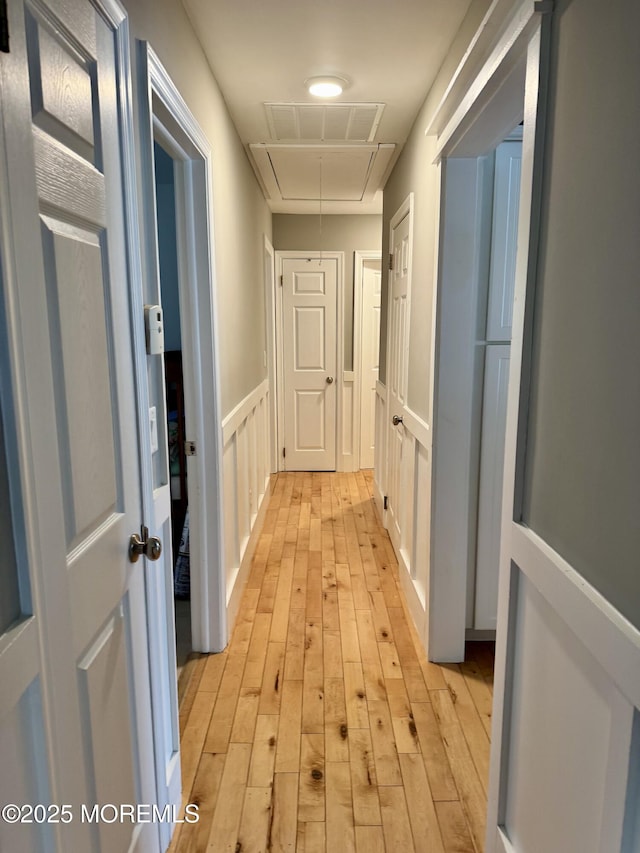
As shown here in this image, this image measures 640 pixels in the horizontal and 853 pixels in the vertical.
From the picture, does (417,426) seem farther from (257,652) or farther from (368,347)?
(368,347)

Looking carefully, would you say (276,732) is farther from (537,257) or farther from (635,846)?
(537,257)

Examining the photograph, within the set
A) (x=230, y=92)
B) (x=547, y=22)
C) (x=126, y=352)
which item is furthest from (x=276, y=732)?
(x=230, y=92)

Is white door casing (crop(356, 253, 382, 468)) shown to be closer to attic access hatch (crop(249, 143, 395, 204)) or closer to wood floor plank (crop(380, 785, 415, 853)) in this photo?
attic access hatch (crop(249, 143, 395, 204))

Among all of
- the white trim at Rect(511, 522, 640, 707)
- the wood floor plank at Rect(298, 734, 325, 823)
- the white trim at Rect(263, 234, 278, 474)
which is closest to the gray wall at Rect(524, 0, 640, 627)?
the white trim at Rect(511, 522, 640, 707)

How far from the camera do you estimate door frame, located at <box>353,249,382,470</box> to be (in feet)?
16.6

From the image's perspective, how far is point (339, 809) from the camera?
5.24ft

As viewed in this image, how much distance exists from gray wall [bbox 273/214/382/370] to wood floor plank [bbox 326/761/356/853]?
165 inches

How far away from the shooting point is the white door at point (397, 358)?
2928 millimetres

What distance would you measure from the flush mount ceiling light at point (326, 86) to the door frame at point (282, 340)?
8.66 ft

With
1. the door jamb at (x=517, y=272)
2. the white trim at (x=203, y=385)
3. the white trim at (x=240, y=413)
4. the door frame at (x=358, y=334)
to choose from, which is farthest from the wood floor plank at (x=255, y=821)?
the door frame at (x=358, y=334)

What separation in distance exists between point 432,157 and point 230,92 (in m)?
0.94

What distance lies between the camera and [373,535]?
12.3 feet

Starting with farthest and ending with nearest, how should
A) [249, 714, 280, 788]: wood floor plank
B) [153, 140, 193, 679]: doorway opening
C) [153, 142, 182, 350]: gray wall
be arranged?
[153, 142, 182, 350]: gray wall < [153, 140, 193, 679]: doorway opening < [249, 714, 280, 788]: wood floor plank

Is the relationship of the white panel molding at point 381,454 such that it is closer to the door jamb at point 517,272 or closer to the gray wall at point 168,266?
the gray wall at point 168,266
